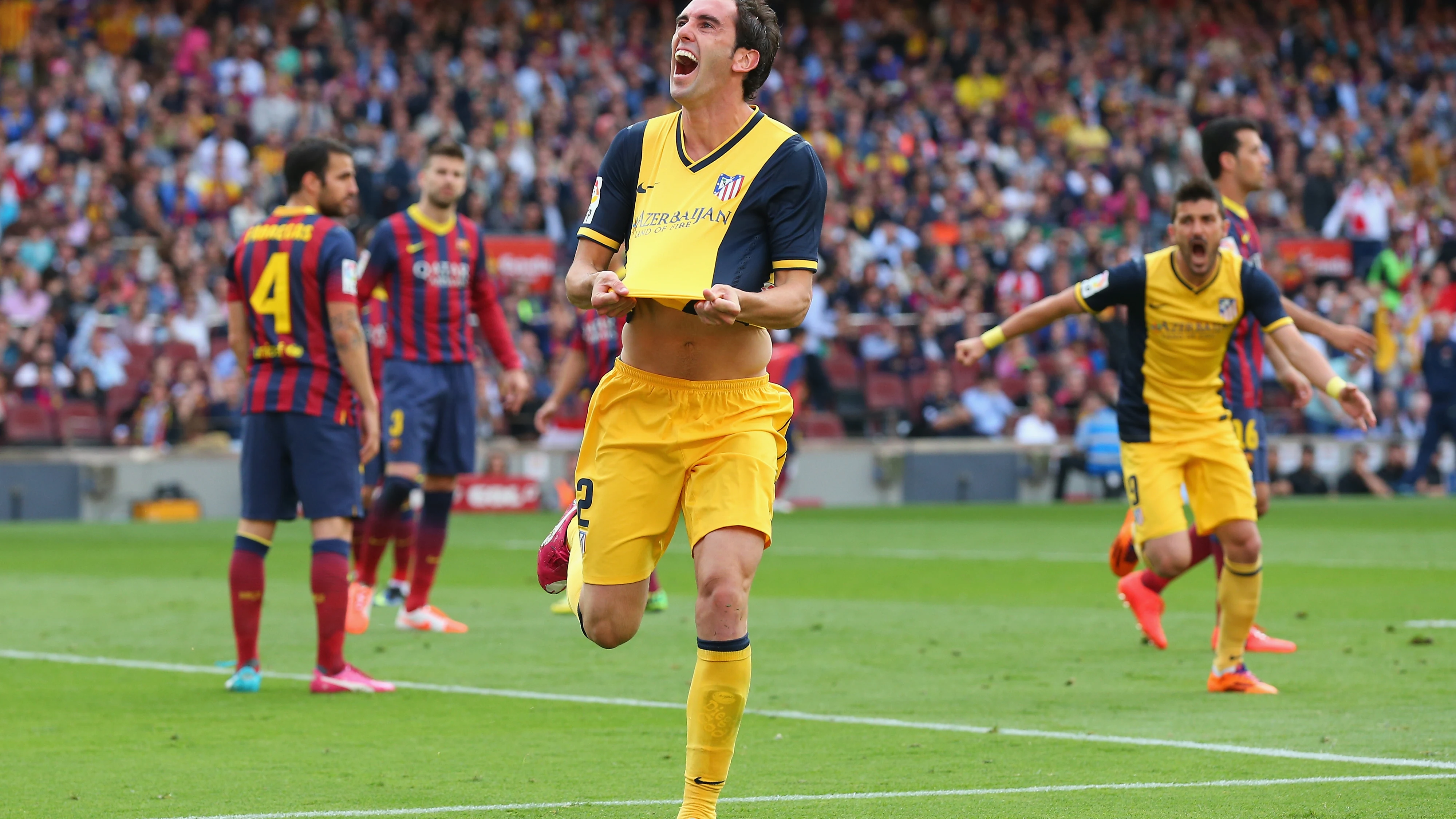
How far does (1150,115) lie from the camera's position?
33.5 m

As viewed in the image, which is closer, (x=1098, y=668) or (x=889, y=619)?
(x=1098, y=668)

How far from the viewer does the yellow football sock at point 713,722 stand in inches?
193

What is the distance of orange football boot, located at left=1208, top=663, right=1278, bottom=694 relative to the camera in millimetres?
7809

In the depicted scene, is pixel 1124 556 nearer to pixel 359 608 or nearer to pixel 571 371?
pixel 571 371

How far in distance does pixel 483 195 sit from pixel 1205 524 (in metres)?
18.3

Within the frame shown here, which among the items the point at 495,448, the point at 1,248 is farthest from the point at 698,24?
the point at 1,248

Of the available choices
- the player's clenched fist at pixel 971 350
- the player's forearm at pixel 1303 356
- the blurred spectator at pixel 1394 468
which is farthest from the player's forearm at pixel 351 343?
the blurred spectator at pixel 1394 468

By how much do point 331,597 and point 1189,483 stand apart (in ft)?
12.6

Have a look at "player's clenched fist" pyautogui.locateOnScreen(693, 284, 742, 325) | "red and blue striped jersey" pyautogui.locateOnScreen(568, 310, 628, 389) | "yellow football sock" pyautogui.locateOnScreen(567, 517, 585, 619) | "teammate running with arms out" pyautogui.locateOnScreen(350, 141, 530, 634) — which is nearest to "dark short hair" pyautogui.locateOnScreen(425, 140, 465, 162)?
"teammate running with arms out" pyautogui.locateOnScreen(350, 141, 530, 634)

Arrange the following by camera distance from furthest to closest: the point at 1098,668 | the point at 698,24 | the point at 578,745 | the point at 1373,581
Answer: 1. the point at 1373,581
2. the point at 1098,668
3. the point at 578,745
4. the point at 698,24

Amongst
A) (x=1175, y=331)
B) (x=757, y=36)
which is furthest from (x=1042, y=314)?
(x=757, y=36)

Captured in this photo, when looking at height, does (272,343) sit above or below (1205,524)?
above

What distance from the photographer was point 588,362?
1149 centimetres

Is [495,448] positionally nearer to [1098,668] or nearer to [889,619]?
[889,619]
